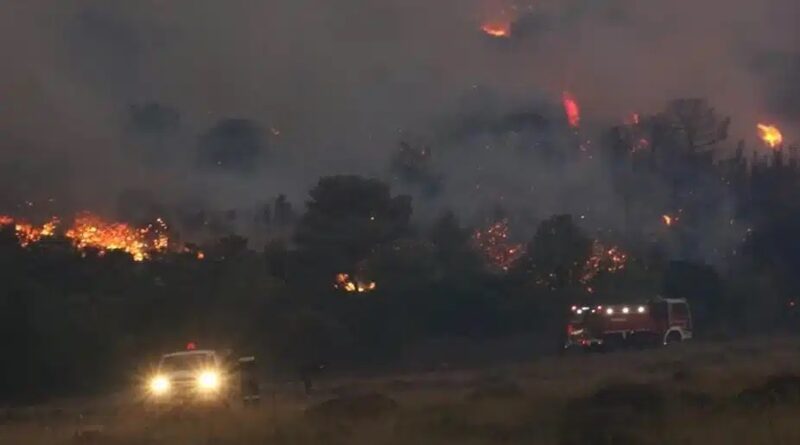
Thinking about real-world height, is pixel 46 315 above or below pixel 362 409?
above

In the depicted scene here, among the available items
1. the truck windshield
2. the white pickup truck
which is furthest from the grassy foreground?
the truck windshield

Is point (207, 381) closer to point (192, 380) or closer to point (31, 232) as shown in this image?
point (192, 380)

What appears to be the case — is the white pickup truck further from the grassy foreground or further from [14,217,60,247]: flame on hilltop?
[14,217,60,247]: flame on hilltop

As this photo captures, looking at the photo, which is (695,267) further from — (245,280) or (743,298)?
(245,280)

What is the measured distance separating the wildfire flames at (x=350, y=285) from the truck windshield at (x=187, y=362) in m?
41.7

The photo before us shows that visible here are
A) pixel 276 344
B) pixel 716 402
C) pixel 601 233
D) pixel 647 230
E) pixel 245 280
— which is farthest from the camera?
pixel 647 230

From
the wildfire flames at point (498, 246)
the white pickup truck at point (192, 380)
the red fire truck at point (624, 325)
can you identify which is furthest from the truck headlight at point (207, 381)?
the wildfire flames at point (498, 246)

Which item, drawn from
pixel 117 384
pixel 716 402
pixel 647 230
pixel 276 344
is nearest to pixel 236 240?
pixel 276 344

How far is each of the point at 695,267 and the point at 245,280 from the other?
37979mm

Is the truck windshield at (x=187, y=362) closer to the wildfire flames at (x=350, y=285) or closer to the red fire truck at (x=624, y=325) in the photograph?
the red fire truck at (x=624, y=325)

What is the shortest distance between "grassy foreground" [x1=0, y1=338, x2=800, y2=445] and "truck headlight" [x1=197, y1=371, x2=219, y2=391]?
1.28 m

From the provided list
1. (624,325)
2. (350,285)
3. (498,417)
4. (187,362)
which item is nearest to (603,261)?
(350,285)

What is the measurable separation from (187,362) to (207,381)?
3.01 feet

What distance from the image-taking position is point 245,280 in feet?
215
